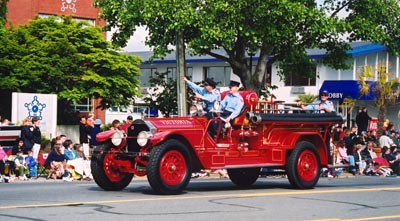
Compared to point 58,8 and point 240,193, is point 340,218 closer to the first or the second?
point 240,193

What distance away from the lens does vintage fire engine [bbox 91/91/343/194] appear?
1533 centimetres

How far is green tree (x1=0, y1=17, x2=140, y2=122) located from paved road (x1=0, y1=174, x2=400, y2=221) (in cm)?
2844

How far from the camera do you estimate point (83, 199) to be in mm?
14445

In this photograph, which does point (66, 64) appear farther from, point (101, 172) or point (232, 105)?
point (101, 172)

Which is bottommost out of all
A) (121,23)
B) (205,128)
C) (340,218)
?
(340,218)

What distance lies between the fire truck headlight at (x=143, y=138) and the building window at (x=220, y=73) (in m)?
53.5

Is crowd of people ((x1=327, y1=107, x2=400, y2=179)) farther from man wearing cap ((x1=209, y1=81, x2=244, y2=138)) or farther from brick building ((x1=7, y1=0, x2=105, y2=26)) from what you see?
brick building ((x1=7, y1=0, x2=105, y2=26))

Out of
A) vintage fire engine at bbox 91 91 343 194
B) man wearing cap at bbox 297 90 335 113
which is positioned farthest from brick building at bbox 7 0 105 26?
vintage fire engine at bbox 91 91 343 194

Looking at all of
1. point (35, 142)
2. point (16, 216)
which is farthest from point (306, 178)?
point (35, 142)

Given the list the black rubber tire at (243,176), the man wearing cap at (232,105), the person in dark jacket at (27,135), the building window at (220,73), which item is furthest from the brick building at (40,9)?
the man wearing cap at (232,105)

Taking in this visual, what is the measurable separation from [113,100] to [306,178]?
31561 millimetres

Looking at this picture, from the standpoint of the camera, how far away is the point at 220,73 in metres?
69.6

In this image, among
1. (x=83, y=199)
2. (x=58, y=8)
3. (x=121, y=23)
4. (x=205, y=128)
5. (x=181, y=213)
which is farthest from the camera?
(x=58, y=8)

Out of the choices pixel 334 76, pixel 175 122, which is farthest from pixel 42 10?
pixel 175 122
